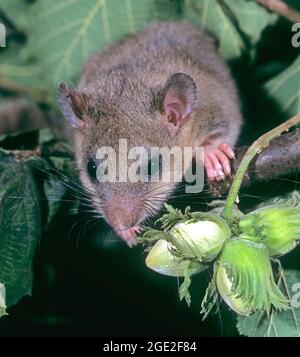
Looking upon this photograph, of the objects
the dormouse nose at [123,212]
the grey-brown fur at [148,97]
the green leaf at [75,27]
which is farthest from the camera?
the green leaf at [75,27]

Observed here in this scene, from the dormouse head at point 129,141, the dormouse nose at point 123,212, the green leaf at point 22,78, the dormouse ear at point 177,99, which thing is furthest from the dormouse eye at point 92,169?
the green leaf at point 22,78

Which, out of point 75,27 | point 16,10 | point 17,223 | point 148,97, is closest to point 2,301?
point 17,223

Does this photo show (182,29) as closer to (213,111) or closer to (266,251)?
(213,111)

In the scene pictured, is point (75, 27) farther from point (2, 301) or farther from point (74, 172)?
point (2, 301)

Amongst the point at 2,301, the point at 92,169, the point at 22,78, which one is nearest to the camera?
the point at 2,301

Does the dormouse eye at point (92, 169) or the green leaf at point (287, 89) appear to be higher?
the green leaf at point (287, 89)

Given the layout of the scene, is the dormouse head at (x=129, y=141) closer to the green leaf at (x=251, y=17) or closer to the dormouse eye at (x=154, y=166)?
the dormouse eye at (x=154, y=166)

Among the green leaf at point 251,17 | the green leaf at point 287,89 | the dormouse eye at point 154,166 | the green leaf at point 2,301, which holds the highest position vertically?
the green leaf at point 251,17

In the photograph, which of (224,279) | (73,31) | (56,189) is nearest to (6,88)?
(73,31)

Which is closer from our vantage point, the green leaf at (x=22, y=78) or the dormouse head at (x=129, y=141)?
the dormouse head at (x=129, y=141)

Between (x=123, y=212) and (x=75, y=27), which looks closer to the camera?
(x=123, y=212)
